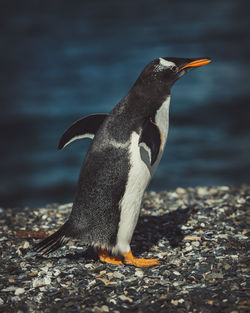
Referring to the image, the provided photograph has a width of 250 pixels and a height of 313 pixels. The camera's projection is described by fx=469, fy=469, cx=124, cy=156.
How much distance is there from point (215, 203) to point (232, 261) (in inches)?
63.3

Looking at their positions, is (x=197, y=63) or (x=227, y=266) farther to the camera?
(x=197, y=63)

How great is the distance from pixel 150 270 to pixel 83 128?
1357 millimetres

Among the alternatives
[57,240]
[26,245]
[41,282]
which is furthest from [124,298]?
[26,245]

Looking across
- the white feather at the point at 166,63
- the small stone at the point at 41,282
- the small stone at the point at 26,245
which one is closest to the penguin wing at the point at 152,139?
the white feather at the point at 166,63

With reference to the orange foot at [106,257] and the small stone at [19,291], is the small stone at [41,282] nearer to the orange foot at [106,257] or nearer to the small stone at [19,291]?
the small stone at [19,291]

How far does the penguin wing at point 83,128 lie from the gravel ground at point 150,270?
108 cm

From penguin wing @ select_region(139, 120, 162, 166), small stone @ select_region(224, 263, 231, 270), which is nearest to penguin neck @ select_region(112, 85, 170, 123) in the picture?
penguin wing @ select_region(139, 120, 162, 166)

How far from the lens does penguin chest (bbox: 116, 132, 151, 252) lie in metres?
3.79

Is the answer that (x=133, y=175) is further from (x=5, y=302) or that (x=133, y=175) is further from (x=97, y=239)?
(x=5, y=302)

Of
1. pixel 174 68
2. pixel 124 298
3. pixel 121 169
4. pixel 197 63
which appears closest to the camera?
pixel 124 298

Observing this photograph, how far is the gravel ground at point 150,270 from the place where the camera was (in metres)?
3.45

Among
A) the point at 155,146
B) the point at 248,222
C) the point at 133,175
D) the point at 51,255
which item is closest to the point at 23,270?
the point at 51,255

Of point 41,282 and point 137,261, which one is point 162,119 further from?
point 41,282

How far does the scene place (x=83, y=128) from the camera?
4.15 m
